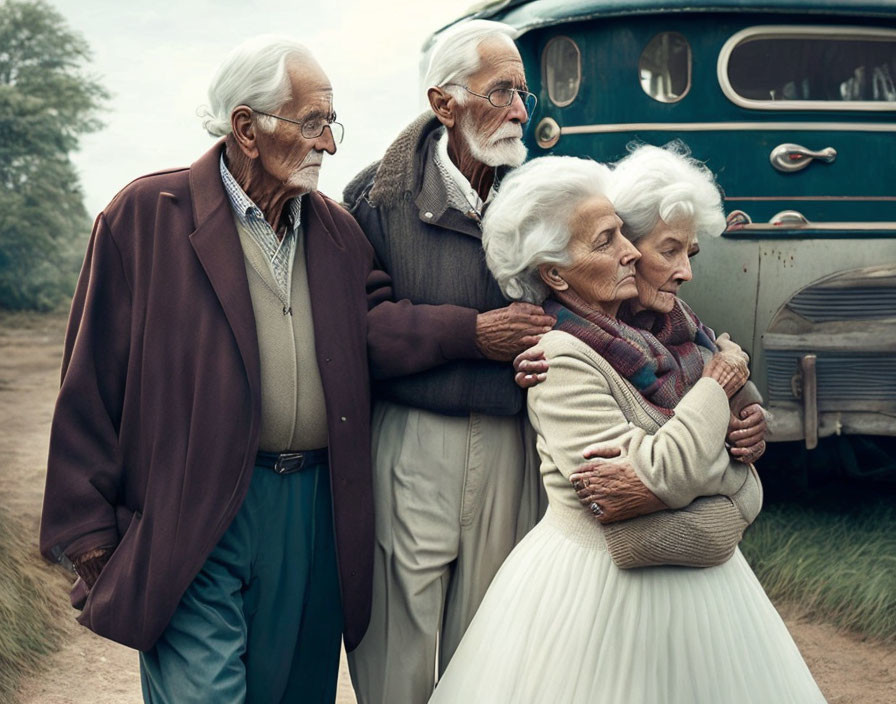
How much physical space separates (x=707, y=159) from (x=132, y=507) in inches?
164

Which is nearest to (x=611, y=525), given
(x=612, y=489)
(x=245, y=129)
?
(x=612, y=489)

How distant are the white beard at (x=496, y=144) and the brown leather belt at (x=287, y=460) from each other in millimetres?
959

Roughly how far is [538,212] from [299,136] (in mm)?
642

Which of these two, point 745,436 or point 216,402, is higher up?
point 216,402

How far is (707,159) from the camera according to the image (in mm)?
6305

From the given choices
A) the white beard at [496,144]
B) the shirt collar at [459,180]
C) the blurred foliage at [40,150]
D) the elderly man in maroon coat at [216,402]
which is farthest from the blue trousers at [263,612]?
the blurred foliage at [40,150]

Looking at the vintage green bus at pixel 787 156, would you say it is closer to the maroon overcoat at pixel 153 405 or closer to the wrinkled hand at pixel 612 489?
the wrinkled hand at pixel 612 489

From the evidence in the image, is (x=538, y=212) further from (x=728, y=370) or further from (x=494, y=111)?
(x=728, y=370)

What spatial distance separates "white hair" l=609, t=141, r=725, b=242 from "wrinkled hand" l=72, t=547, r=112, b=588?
1.57 m

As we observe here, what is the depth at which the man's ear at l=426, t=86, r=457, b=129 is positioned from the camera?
342cm

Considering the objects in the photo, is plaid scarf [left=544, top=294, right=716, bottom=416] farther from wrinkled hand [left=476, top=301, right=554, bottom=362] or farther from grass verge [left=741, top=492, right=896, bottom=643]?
grass verge [left=741, top=492, right=896, bottom=643]

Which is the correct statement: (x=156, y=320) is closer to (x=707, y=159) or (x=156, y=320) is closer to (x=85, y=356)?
(x=85, y=356)

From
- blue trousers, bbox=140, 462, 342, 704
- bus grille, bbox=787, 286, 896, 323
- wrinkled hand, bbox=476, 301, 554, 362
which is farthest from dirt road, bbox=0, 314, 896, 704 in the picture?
wrinkled hand, bbox=476, 301, 554, 362

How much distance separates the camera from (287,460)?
124 inches
